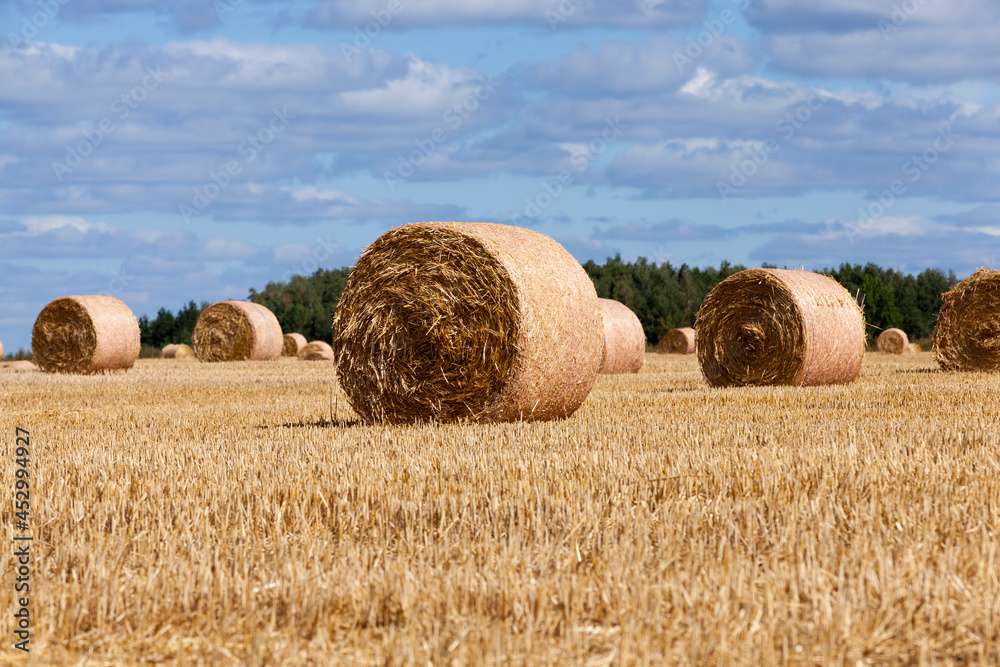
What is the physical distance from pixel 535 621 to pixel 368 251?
7.38 metres

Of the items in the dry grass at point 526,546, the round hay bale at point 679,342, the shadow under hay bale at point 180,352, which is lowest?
the dry grass at point 526,546

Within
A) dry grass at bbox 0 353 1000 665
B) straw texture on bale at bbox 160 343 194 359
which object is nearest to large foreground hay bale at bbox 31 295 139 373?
straw texture on bale at bbox 160 343 194 359

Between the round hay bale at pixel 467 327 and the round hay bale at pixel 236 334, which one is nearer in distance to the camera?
the round hay bale at pixel 467 327

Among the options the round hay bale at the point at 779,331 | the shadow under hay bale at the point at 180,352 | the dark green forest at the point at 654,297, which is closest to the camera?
the round hay bale at the point at 779,331

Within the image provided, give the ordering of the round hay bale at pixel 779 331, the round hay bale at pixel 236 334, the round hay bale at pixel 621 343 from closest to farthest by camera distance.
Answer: the round hay bale at pixel 779 331, the round hay bale at pixel 621 343, the round hay bale at pixel 236 334

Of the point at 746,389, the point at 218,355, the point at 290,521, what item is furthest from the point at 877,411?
the point at 218,355

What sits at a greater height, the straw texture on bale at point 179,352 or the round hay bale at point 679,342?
the round hay bale at point 679,342

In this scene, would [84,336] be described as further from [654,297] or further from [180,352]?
[654,297]

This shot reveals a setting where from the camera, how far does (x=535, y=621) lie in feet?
12.7

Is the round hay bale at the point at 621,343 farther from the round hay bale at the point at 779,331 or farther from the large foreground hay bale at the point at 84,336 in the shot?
the large foreground hay bale at the point at 84,336

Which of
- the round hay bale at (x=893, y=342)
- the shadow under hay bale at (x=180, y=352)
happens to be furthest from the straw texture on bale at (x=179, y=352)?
the round hay bale at (x=893, y=342)

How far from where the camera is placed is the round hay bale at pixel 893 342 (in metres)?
36.1

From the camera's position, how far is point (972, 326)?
60.7ft

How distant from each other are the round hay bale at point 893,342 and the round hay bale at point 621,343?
1748cm
